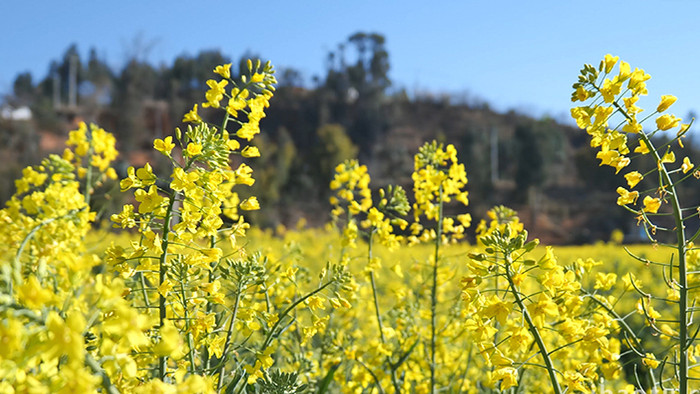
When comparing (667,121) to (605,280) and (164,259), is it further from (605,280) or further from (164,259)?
(164,259)

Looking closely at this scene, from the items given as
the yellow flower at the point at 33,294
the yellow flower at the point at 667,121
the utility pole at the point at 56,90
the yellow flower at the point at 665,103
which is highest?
the utility pole at the point at 56,90

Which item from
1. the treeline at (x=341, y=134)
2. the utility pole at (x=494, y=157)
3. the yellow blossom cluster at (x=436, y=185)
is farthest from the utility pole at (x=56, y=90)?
the yellow blossom cluster at (x=436, y=185)

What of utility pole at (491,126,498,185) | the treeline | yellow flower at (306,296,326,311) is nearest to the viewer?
yellow flower at (306,296,326,311)

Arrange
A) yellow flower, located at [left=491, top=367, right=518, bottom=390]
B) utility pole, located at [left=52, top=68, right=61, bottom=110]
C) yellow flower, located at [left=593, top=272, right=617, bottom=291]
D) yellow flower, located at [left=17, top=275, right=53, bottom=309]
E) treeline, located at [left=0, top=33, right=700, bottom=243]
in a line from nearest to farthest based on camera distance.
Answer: yellow flower, located at [left=17, top=275, right=53, bottom=309] < yellow flower, located at [left=491, top=367, right=518, bottom=390] < yellow flower, located at [left=593, top=272, right=617, bottom=291] < treeline, located at [left=0, top=33, right=700, bottom=243] < utility pole, located at [left=52, top=68, right=61, bottom=110]

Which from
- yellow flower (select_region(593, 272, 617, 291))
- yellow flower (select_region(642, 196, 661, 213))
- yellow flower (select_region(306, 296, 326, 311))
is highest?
yellow flower (select_region(642, 196, 661, 213))

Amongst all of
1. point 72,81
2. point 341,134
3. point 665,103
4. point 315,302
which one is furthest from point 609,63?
point 72,81

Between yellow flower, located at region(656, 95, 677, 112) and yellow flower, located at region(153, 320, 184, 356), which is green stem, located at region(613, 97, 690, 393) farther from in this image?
yellow flower, located at region(153, 320, 184, 356)

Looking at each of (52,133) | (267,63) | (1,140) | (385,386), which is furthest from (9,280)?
(52,133)

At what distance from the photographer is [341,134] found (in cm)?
3300

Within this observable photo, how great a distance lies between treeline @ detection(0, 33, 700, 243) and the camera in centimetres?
3008

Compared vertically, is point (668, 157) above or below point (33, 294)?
above

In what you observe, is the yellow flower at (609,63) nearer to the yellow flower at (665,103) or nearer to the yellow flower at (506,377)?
the yellow flower at (665,103)

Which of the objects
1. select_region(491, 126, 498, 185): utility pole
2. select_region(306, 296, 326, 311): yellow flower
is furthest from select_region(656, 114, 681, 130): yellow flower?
select_region(491, 126, 498, 185): utility pole

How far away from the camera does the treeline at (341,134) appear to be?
1184 inches
